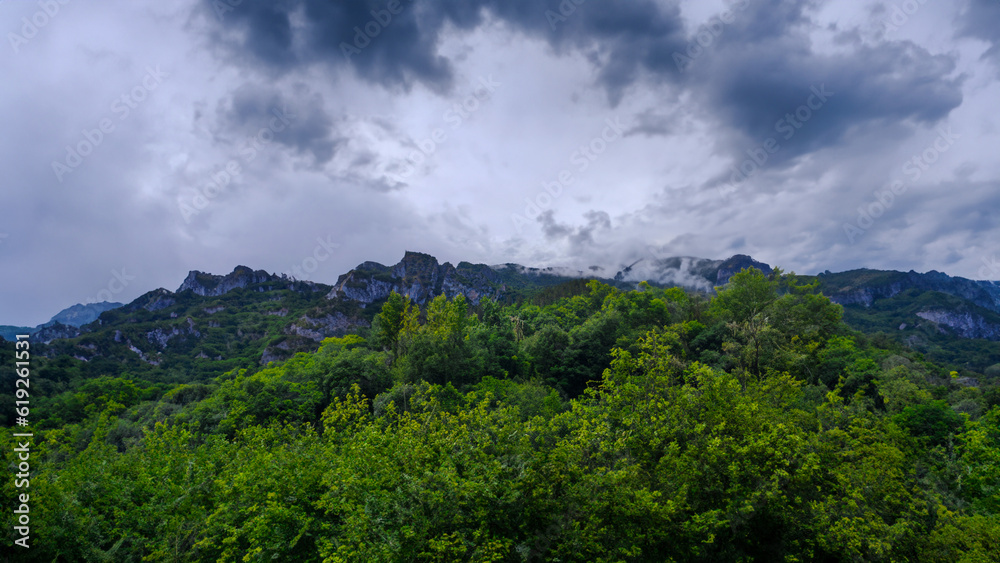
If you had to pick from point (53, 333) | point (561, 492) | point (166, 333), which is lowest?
point (561, 492)

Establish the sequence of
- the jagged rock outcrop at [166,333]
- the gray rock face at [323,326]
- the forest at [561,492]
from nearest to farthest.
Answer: the forest at [561,492] → the jagged rock outcrop at [166,333] → the gray rock face at [323,326]

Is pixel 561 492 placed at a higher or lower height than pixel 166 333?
lower

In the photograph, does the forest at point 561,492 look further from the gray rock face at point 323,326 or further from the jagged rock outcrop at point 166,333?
the jagged rock outcrop at point 166,333

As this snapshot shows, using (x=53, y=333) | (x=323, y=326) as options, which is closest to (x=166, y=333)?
(x=53, y=333)

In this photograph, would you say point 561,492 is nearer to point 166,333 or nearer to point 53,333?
point 166,333

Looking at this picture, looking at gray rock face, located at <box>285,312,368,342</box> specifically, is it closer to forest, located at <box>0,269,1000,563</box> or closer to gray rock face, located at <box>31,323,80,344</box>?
gray rock face, located at <box>31,323,80,344</box>

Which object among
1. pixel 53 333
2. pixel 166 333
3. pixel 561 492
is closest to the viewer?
pixel 561 492

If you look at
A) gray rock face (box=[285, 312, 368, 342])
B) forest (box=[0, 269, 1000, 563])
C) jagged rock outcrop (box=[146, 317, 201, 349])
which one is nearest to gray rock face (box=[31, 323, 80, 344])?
jagged rock outcrop (box=[146, 317, 201, 349])

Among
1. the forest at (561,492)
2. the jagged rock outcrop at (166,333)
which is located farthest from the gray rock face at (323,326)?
the forest at (561,492)

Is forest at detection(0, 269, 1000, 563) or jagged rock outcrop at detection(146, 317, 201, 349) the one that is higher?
jagged rock outcrop at detection(146, 317, 201, 349)

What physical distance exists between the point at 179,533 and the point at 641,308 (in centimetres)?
6370

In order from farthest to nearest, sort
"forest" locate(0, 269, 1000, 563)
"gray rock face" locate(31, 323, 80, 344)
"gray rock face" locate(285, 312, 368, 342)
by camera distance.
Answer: "gray rock face" locate(31, 323, 80, 344)
"gray rock face" locate(285, 312, 368, 342)
"forest" locate(0, 269, 1000, 563)

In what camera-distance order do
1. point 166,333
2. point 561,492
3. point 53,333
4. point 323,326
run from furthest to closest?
point 53,333 → point 323,326 → point 166,333 → point 561,492

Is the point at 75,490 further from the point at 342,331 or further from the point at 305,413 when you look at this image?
the point at 342,331
